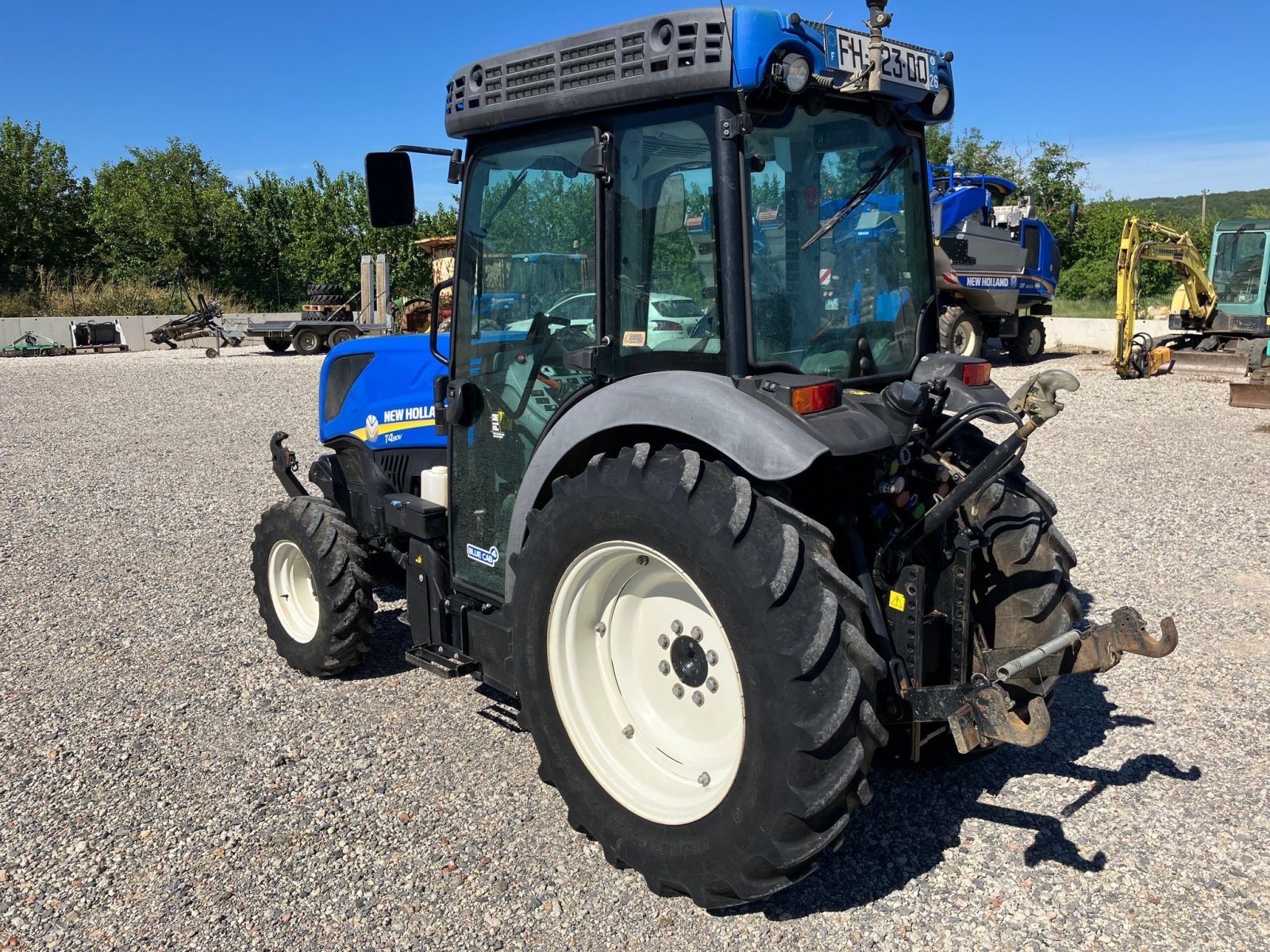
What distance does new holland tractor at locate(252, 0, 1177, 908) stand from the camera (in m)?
2.55

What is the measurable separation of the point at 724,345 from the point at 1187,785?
248 cm

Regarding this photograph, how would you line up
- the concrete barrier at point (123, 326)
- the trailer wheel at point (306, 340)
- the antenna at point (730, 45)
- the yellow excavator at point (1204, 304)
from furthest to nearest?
1. the concrete barrier at point (123, 326)
2. the trailer wheel at point (306, 340)
3. the yellow excavator at point (1204, 304)
4. the antenna at point (730, 45)

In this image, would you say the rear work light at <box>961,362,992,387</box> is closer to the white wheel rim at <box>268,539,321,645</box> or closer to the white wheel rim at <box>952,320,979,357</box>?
the white wheel rim at <box>268,539,321,645</box>

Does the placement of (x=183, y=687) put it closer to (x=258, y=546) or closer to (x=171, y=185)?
(x=258, y=546)

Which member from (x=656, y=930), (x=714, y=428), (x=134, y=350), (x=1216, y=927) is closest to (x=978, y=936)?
(x=1216, y=927)

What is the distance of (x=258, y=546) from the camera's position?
482cm

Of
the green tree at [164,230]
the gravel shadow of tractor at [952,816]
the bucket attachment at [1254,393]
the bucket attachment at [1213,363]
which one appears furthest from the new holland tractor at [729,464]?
the green tree at [164,230]

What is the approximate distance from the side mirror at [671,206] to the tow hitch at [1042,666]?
1.59 meters

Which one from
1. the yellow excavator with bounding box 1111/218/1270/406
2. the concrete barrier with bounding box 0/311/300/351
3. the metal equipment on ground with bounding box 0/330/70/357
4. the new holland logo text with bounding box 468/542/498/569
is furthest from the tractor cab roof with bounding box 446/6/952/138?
the metal equipment on ground with bounding box 0/330/70/357

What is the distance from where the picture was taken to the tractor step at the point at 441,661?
12.2ft

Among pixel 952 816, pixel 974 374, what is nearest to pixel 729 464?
pixel 974 374

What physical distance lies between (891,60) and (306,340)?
23728 millimetres

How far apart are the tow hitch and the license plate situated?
1.75 m

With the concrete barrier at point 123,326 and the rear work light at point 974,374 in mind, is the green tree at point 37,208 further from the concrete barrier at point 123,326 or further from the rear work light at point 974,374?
the rear work light at point 974,374
